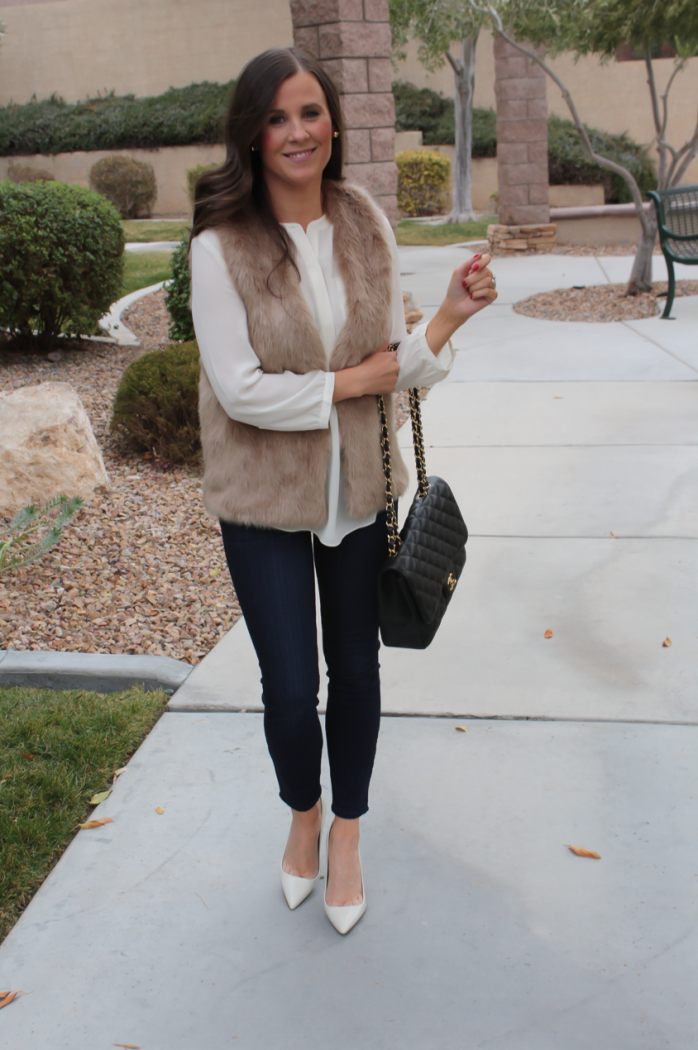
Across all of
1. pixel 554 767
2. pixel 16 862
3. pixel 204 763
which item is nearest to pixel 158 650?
pixel 204 763

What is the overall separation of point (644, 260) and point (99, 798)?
29.6 feet

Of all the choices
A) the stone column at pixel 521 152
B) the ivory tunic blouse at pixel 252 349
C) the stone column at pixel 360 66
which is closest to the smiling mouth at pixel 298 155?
the ivory tunic blouse at pixel 252 349

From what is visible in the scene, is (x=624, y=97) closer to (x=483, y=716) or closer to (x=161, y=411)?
(x=161, y=411)

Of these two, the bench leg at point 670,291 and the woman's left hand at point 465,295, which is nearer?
the woman's left hand at point 465,295

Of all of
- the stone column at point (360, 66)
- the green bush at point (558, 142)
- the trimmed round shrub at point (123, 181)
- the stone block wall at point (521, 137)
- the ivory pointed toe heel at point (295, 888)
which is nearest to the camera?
the ivory pointed toe heel at point (295, 888)

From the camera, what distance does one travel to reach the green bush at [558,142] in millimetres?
19969

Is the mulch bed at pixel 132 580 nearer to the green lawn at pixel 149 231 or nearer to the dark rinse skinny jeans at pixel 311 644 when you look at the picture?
the dark rinse skinny jeans at pixel 311 644

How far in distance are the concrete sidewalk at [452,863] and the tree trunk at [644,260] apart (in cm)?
650

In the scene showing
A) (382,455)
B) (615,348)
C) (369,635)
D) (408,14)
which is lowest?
(615,348)

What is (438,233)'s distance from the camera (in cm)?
1819

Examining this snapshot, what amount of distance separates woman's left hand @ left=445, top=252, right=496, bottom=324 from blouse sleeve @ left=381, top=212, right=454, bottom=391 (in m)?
0.10

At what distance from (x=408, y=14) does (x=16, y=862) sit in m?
13.5

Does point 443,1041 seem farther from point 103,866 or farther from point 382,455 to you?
point 382,455

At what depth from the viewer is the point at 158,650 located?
3621 mm
